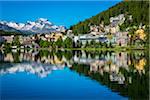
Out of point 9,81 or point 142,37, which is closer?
point 9,81

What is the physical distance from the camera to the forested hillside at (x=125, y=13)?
10866 cm

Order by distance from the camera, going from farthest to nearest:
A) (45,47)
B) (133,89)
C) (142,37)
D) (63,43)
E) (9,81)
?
(45,47)
(63,43)
(142,37)
(9,81)
(133,89)

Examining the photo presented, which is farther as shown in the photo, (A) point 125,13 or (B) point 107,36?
(A) point 125,13

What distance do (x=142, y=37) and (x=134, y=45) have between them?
2122mm

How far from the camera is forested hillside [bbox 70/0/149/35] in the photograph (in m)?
109

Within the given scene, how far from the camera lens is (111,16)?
14125 cm

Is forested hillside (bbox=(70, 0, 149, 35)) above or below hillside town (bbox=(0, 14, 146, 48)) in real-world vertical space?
above

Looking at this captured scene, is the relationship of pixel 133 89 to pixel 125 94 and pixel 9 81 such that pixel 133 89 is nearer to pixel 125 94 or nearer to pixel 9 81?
pixel 125 94

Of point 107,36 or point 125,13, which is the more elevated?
point 125,13

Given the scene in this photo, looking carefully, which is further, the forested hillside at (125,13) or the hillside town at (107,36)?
the forested hillside at (125,13)

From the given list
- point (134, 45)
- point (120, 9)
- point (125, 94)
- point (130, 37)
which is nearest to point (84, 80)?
point (125, 94)

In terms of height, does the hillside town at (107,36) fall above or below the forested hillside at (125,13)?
below

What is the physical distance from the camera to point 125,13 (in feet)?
428

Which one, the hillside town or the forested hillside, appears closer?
the hillside town
